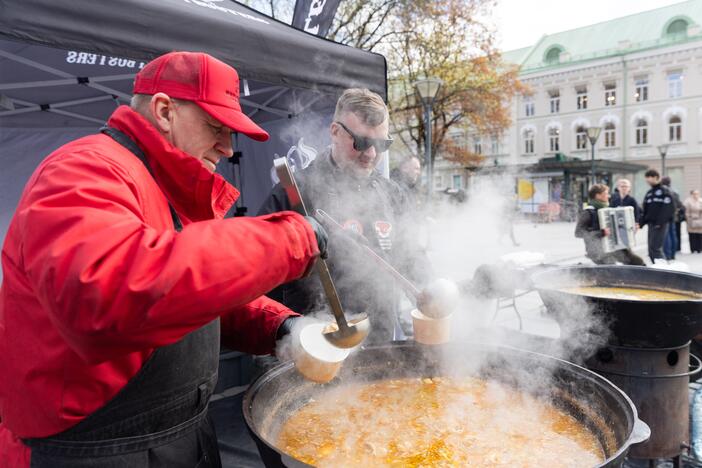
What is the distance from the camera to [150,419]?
120cm

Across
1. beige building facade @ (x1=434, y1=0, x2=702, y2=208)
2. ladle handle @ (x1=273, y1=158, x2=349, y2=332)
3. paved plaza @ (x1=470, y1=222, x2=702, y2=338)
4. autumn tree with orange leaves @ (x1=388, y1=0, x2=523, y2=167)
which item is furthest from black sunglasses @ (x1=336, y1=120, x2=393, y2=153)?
beige building facade @ (x1=434, y1=0, x2=702, y2=208)

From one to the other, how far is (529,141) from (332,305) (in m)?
40.8

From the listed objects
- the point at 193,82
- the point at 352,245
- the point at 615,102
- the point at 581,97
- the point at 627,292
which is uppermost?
the point at 581,97

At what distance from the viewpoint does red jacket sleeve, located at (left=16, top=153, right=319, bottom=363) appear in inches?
32.6

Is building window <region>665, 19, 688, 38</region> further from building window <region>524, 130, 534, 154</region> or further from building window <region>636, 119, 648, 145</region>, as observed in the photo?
building window <region>524, 130, 534, 154</region>

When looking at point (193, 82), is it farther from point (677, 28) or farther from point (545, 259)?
point (677, 28)

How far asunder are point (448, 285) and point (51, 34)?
7.42ft

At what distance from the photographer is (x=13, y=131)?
4.58m

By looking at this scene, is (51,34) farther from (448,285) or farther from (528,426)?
(528,426)

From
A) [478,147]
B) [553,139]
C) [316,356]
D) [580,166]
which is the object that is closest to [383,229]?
[316,356]

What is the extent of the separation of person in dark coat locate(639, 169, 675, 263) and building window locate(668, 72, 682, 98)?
29114 mm

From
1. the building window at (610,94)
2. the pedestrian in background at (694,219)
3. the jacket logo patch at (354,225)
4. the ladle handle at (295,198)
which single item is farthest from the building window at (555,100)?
the ladle handle at (295,198)

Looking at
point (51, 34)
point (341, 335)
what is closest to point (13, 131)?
point (51, 34)

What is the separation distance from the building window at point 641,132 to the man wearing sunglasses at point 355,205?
3836cm
